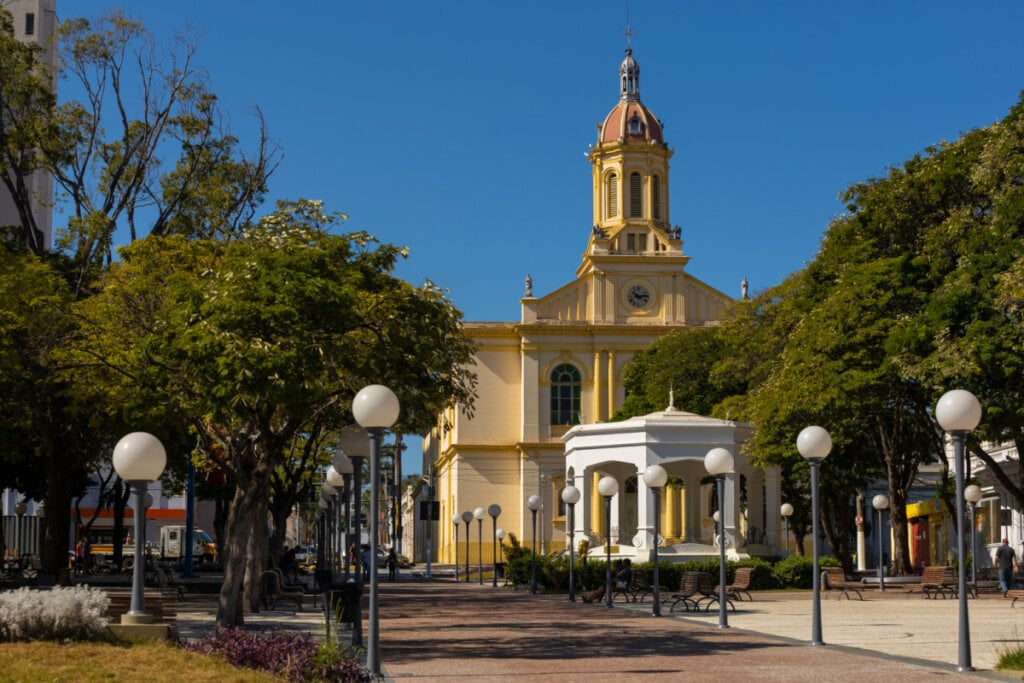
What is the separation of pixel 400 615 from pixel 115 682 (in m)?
15.7

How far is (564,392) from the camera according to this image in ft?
251

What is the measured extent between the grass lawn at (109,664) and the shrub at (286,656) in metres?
0.24

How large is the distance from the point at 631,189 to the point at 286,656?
6702 cm

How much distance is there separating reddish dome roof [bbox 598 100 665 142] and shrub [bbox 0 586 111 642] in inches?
2664

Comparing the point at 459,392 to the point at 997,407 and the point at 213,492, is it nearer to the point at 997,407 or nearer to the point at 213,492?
the point at 997,407

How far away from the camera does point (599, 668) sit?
1502 cm

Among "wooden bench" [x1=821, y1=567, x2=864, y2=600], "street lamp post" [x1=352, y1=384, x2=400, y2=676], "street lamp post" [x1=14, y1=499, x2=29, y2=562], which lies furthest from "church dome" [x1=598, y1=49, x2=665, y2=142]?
"street lamp post" [x1=352, y1=384, x2=400, y2=676]

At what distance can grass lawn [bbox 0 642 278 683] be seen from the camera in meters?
11.5

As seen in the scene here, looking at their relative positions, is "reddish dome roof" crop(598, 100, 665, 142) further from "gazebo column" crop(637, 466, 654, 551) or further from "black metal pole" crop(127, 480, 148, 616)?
"black metal pole" crop(127, 480, 148, 616)

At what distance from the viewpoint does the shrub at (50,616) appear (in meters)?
12.7

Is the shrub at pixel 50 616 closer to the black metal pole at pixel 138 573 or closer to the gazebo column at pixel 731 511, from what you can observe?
the black metal pole at pixel 138 573

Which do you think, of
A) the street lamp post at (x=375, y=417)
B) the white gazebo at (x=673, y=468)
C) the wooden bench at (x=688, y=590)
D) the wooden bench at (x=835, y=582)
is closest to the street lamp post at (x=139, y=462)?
the street lamp post at (x=375, y=417)

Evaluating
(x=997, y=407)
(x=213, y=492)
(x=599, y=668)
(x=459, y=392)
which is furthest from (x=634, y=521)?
(x=599, y=668)

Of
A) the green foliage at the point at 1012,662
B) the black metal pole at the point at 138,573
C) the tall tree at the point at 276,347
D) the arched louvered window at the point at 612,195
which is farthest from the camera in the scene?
the arched louvered window at the point at 612,195
